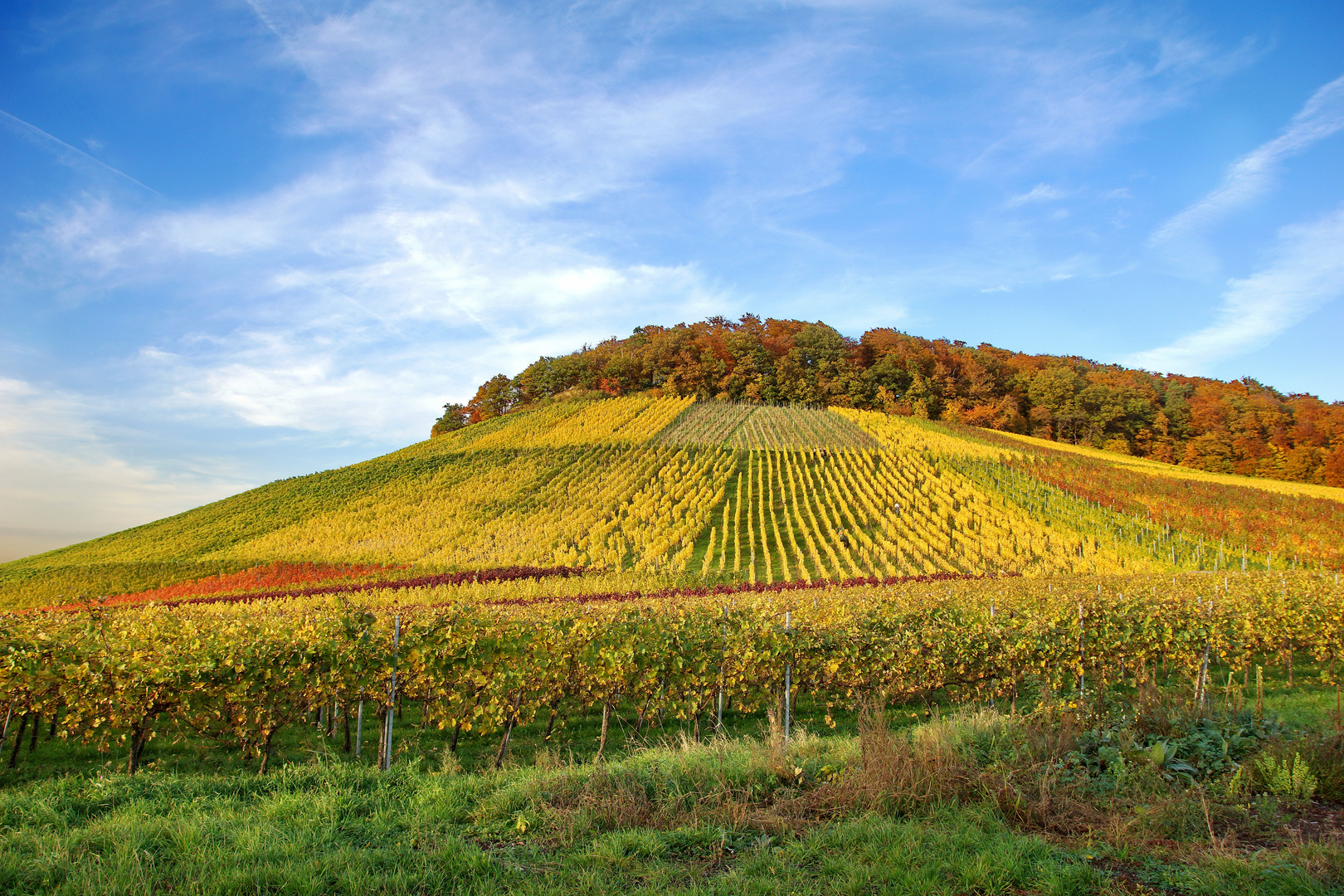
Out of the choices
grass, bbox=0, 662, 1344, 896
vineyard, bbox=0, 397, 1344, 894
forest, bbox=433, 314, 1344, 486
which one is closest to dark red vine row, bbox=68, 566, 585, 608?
vineyard, bbox=0, 397, 1344, 894

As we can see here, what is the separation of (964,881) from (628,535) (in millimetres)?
22663

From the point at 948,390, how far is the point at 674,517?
158 feet

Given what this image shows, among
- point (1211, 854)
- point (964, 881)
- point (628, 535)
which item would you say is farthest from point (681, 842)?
point (628, 535)

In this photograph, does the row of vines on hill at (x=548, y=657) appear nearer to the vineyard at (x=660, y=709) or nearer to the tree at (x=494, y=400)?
the vineyard at (x=660, y=709)

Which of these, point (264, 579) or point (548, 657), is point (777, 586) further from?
point (264, 579)

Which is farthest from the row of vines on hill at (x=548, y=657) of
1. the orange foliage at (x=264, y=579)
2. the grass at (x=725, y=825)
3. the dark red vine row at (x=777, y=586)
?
the orange foliage at (x=264, y=579)

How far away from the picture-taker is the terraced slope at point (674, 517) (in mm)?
24594

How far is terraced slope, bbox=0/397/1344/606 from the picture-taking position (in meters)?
24.6

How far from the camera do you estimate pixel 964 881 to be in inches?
159

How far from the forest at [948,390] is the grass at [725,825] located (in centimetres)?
5376

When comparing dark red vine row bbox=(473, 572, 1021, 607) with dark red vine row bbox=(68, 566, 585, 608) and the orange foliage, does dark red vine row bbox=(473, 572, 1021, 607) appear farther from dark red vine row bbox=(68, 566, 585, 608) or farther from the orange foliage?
the orange foliage

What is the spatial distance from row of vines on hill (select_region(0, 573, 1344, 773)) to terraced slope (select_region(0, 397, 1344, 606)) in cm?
1180

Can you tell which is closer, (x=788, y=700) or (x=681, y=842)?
(x=681, y=842)

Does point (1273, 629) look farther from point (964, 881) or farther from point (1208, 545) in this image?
point (1208, 545)
